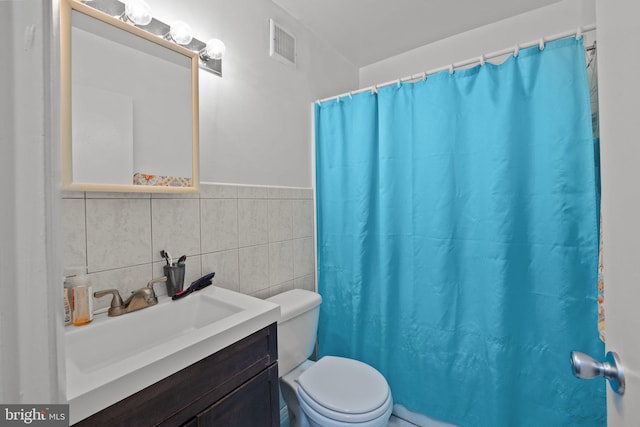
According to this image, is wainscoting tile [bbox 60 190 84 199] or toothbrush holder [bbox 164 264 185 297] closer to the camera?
wainscoting tile [bbox 60 190 84 199]

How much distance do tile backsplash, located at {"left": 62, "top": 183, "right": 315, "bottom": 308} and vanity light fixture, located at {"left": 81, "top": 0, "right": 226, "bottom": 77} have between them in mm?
582

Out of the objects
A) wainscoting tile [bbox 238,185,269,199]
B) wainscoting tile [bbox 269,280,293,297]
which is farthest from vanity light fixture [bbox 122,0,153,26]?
wainscoting tile [bbox 269,280,293,297]

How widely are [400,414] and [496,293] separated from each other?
0.94m

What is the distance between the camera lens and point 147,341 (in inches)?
38.7

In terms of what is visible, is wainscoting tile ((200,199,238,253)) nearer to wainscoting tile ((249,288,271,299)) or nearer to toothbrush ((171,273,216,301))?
toothbrush ((171,273,216,301))

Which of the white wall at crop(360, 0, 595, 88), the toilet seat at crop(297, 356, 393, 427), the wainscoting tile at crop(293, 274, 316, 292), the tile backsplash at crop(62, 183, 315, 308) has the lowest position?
the toilet seat at crop(297, 356, 393, 427)

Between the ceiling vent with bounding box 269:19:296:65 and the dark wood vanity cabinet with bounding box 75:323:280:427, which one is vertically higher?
the ceiling vent with bounding box 269:19:296:65

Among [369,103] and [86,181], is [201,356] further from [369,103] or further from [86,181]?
[369,103]

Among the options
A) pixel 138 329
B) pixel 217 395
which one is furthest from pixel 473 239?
pixel 138 329

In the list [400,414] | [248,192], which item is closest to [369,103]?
[248,192]

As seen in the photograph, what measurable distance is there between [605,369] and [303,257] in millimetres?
1497

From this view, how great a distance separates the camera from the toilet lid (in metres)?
1.14

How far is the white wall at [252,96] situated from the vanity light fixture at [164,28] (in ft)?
0.17

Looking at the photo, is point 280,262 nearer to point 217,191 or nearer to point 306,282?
point 306,282
